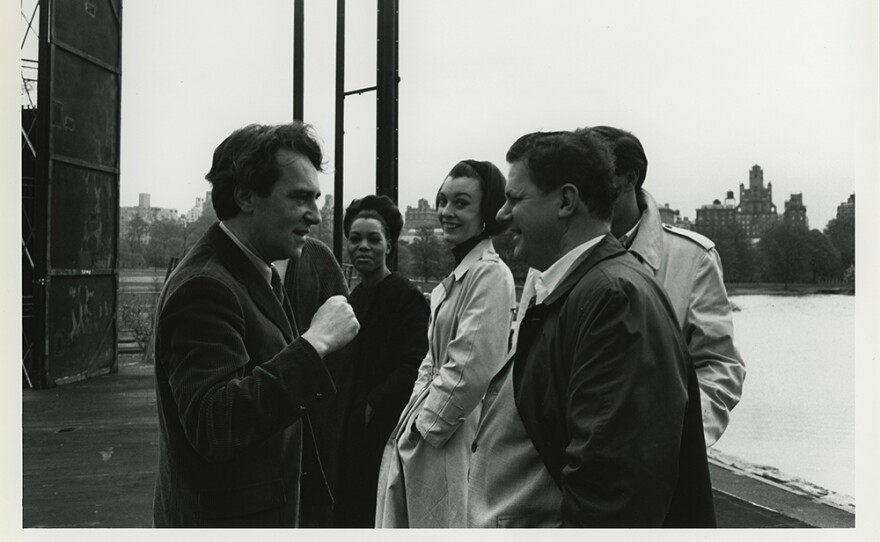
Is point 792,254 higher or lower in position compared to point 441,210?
lower

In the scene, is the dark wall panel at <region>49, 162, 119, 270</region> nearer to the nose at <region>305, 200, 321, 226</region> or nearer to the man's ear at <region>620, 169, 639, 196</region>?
the nose at <region>305, 200, 321, 226</region>

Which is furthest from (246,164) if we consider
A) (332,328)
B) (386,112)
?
(386,112)

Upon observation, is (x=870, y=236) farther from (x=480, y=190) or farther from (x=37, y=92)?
(x=37, y=92)

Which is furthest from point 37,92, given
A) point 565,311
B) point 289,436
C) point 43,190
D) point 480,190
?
point 565,311

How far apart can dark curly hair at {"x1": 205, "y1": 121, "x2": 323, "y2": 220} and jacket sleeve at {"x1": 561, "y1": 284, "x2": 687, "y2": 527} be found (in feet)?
3.01

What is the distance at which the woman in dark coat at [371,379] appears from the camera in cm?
309

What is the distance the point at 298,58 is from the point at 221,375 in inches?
103

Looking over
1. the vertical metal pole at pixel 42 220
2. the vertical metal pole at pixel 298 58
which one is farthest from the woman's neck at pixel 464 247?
the vertical metal pole at pixel 42 220

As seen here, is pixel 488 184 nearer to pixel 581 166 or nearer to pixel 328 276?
pixel 328 276

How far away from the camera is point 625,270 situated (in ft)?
5.49

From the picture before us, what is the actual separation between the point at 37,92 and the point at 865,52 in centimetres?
759

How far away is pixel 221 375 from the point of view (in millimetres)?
1803

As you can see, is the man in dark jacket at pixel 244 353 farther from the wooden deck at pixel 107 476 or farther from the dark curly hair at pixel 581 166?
the wooden deck at pixel 107 476

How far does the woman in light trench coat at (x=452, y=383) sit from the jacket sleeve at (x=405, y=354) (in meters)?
0.27
